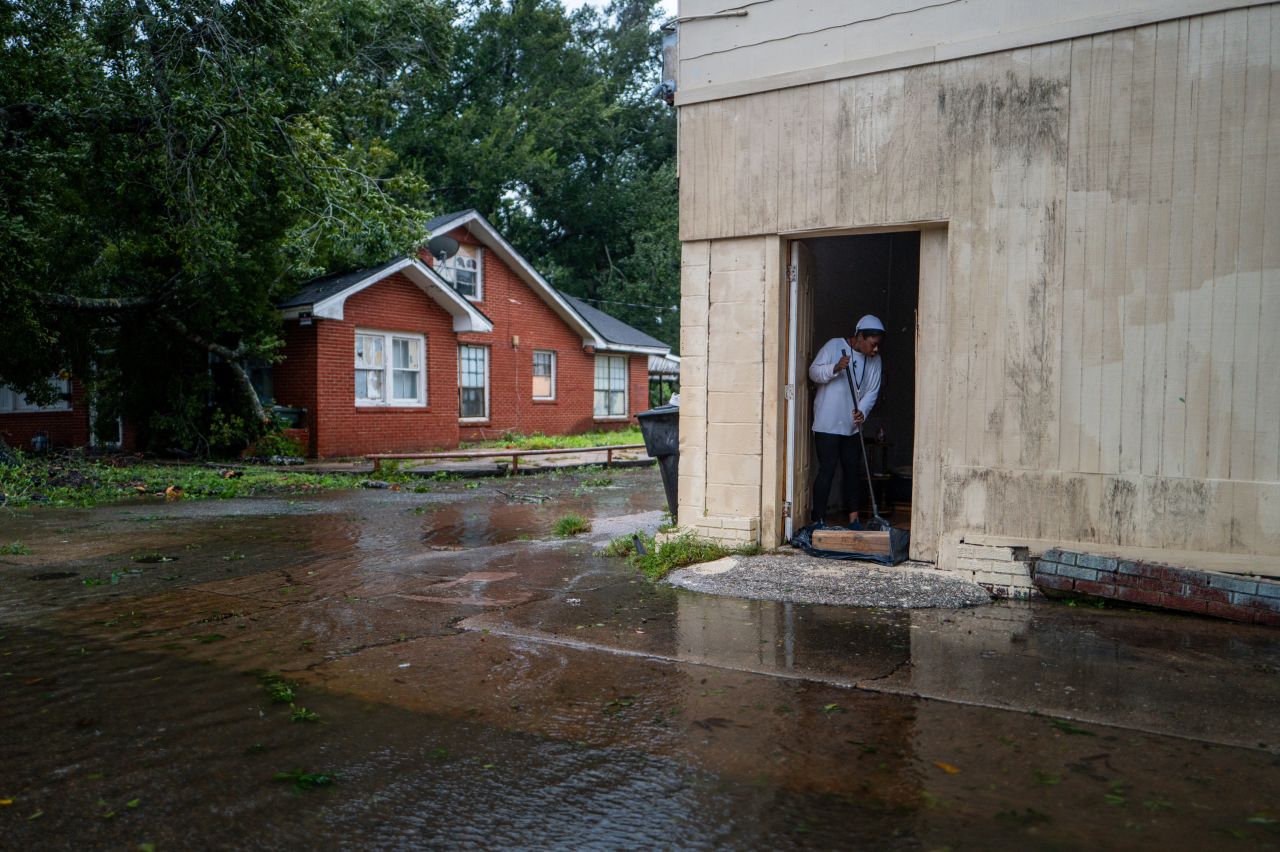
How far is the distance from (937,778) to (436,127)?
39.5 meters

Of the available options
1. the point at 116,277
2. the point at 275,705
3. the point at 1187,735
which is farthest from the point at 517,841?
the point at 116,277

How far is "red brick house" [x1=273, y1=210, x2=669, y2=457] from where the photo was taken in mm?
19281

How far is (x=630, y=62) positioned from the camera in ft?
157

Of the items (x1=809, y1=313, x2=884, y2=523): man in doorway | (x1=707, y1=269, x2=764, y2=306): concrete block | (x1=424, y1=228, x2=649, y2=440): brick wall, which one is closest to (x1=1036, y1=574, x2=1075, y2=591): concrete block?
(x1=809, y1=313, x2=884, y2=523): man in doorway

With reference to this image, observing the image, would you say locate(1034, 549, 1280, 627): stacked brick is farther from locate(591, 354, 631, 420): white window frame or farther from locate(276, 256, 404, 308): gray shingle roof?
locate(591, 354, 631, 420): white window frame

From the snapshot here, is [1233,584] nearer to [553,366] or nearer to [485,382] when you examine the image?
[485,382]

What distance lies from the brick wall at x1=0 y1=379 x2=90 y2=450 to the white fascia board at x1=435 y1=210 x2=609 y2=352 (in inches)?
404

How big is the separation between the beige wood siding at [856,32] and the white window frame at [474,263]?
17.4 meters

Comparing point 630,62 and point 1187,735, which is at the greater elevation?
point 630,62

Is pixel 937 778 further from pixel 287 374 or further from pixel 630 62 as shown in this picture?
pixel 630 62

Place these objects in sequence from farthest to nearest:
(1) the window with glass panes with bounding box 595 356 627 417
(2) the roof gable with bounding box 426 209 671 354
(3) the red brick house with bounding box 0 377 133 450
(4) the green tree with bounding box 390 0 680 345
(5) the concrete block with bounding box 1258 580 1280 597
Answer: (4) the green tree with bounding box 390 0 680 345 < (1) the window with glass panes with bounding box 595 356 627 417 < (2) the roof gable with bounding box 426 209 671 354 < (3) the red brick house with bounding box 0 377 133 450 < (5) the concrete block with bounding box 1258 580 1280 597

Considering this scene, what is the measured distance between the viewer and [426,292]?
21.5 m

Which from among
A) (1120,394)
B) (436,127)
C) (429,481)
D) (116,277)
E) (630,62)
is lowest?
(429,481)

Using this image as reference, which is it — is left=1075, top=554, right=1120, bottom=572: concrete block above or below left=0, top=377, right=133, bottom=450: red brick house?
below
